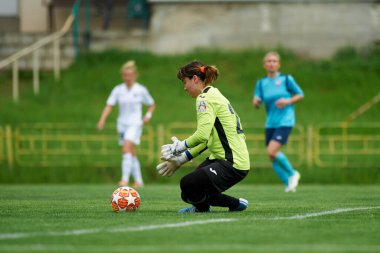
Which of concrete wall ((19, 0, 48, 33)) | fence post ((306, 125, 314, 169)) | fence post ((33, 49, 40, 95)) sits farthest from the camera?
concrete wall ((19, 0, 48, 33))

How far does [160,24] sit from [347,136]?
9313 millimetres

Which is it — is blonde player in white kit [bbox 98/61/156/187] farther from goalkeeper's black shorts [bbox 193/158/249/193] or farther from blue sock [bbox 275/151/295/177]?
goalkeeper's black shorts [bbox 193/158/249/193]

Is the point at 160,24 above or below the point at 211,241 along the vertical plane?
above

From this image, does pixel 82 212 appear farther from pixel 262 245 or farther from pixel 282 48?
pixel 282 48

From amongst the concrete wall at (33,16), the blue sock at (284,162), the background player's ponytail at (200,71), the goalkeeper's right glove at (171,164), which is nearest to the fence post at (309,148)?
the blue sock at (284,162)

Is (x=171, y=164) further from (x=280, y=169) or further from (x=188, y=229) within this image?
(x=280, y=169)

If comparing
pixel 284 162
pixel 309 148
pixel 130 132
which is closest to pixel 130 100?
pixel 130 132

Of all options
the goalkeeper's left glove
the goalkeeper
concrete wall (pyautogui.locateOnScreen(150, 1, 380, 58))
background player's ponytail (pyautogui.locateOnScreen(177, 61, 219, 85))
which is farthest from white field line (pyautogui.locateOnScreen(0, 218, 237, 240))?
concrete wall (pyautogui.locateOnScreen(150, 1, 380, 58))

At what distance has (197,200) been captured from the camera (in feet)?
29.2

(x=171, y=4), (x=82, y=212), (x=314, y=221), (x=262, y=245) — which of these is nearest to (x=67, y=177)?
(x=171, y=4)

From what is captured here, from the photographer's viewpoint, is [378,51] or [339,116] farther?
[378,51]

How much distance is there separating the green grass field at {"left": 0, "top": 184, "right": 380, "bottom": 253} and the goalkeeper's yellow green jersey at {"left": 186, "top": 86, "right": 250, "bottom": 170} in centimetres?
56

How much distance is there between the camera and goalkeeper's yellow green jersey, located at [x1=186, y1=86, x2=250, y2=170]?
349 inches

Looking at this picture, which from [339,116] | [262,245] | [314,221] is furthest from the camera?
[339,116]
